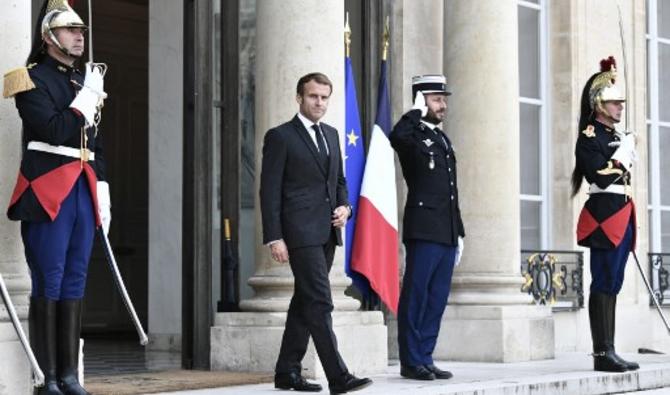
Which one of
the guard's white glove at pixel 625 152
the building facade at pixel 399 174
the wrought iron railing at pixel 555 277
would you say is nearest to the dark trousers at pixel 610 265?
the guard's white glove at pixel 625 152

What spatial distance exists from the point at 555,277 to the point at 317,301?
5.84 meters

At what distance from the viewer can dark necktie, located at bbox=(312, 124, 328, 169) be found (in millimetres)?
8352

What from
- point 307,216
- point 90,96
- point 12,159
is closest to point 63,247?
point 12,159

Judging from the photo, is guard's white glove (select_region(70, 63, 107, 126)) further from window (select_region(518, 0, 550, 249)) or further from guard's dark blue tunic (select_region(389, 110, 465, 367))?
window (select_region(518, 0, 550, 249))

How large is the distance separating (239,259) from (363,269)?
823 mm

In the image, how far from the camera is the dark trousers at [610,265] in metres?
10.2

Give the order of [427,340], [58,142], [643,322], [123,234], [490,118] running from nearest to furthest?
[58,142] < [427,340] < [490,118] < [643,322] < [123,234]

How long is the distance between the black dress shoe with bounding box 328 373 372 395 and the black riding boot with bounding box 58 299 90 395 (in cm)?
130

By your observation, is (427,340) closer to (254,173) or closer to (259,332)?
(259,332)

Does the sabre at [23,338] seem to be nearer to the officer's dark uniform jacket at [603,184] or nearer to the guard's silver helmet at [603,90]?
the officer's dark uniform jacket at [603,184]

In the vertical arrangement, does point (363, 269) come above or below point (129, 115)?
below

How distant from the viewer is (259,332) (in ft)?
32.2

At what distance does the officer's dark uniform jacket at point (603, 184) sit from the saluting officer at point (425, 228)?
3.29 feet

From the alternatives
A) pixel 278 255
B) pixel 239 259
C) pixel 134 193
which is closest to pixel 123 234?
pixel 134 193
